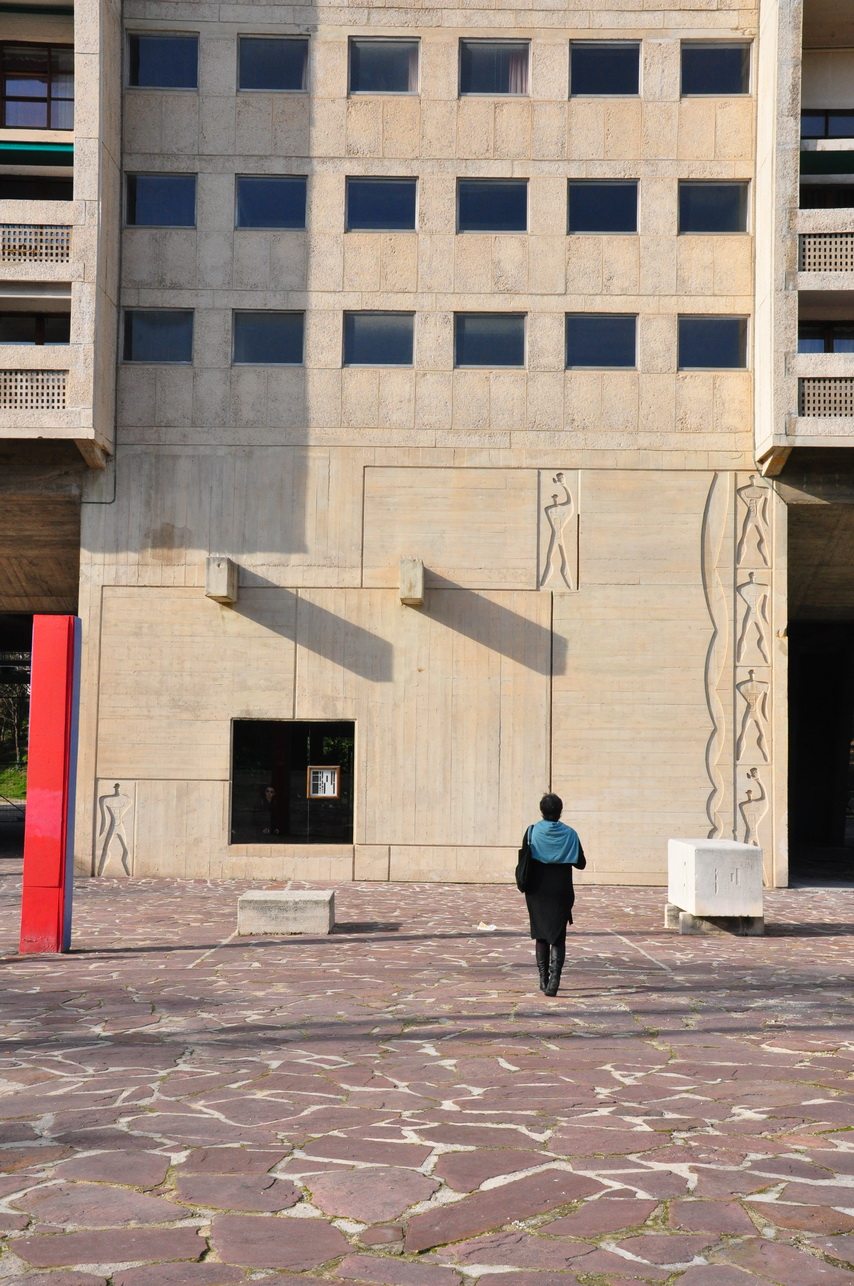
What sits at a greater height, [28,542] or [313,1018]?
[28,542]

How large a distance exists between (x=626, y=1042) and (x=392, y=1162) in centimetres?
352

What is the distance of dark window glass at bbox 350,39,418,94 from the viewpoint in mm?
24109

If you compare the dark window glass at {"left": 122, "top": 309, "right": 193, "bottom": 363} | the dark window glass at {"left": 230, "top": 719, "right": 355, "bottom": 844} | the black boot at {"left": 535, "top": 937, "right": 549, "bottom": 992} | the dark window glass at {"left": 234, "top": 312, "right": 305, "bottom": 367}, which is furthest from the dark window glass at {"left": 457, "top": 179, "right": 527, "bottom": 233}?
the black boot at {"left": 535, "top": 937, "right": 549, "bottom": 992}

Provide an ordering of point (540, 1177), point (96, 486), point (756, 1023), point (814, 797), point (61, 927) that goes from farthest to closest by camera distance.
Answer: point (814, 797) < point (96, 486) < point (61, 927) < point (756, 1023) < point (540, 1177)

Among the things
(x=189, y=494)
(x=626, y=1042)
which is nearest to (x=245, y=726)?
(x=189, y=494)

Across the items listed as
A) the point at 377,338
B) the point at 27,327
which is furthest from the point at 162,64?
the point at 377,338

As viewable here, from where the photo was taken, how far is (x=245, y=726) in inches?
921

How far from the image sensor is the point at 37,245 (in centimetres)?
2289

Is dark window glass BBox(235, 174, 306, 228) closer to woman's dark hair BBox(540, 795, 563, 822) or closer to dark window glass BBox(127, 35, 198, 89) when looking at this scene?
dark window glass BBox(127, 35, 198, 89)

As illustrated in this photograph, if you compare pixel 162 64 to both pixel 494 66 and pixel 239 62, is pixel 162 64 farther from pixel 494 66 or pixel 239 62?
pixel 494 66

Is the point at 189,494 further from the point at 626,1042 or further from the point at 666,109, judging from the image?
the point at 626,1042

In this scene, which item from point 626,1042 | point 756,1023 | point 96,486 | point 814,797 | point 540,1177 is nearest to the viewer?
point 540,1177

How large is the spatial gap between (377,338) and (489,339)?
6.66 feet

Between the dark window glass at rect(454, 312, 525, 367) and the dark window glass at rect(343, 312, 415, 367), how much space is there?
2.98 feet
